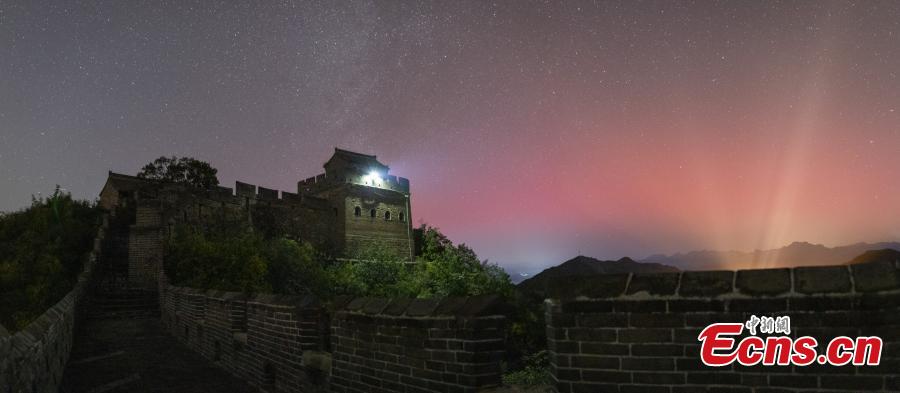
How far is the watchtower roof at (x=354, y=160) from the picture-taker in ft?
157

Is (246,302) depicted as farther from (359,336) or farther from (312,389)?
(359,336)

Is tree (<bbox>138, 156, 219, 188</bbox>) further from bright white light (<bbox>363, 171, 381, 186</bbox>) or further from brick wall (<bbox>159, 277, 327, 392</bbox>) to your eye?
brick wall (<bbox>159, 277, 327, 392</bbox>)

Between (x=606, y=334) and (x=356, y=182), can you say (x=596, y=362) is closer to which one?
(x=606, y=334)

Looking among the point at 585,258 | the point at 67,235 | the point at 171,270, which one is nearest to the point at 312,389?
the point at 171,270

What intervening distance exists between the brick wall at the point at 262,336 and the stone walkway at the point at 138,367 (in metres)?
0.28

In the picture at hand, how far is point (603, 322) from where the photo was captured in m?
3.18

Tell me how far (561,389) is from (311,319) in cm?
332

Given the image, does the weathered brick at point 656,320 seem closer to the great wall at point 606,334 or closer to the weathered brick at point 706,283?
the great wall at point 606,334

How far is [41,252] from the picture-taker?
2058 centimetres

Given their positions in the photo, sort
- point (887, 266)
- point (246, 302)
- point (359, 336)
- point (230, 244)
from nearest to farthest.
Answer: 1. point (887, 266)
2. point (359, 336)
3. point (246, 302)
4. point (230, 244)

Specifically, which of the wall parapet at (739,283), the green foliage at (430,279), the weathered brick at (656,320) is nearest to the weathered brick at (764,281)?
the wall parapet at (739,283)

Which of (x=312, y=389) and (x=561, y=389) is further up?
(x=561, y=389)

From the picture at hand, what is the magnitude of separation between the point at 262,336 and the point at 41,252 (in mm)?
19551

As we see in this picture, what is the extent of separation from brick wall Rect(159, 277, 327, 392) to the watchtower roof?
3738cm
